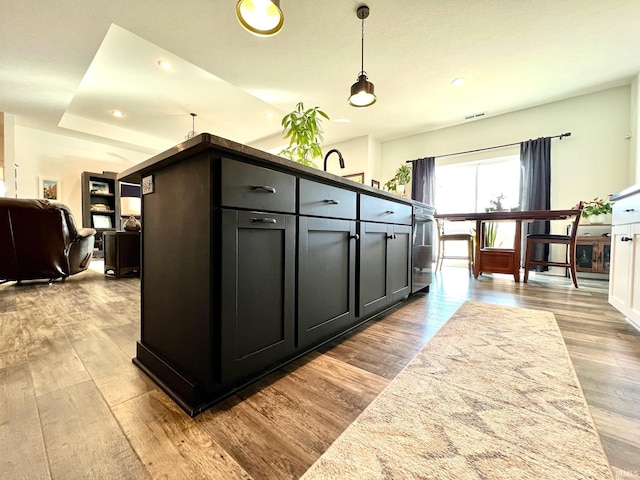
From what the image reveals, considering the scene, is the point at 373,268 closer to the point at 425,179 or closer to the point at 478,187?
the point at 425,179

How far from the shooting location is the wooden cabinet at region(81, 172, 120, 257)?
5695mm

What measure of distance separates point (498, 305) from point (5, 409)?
2871 mm

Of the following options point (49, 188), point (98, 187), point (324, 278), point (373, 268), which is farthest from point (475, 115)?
point (49, 188)

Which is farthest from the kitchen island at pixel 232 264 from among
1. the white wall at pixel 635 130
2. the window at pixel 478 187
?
the white wall at pixel 635 130

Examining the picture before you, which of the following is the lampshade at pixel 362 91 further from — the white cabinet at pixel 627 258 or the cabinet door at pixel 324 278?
the white cabinet at pixel 627 258

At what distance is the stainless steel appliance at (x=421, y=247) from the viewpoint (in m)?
2.23

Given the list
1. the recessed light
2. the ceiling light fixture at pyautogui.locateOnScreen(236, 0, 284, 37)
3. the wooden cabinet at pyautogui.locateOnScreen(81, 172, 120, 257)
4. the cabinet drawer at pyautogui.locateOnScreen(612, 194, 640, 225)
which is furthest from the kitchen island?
the wooden cabinet at pyautogui.locateOnScreen(81, 172, 120, 257)

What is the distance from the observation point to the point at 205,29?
2.65 meters

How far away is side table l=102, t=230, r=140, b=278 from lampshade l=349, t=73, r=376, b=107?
3.18 m

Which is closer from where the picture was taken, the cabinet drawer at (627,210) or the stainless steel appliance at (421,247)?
the cabinet drawer at (627,210)

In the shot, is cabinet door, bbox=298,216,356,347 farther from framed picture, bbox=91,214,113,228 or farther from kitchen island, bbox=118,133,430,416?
framed picture, bbox=91,214,113,228

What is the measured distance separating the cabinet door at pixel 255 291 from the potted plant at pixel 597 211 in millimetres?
4463

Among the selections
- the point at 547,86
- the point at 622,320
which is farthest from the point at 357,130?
the point at 622,320

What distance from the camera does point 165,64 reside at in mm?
3422
